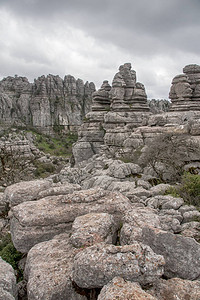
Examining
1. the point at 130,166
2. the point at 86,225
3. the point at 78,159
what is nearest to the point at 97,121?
the point at 78,159

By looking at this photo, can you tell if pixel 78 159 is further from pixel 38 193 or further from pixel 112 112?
pixel 38 193

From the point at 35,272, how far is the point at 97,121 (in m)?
30.7

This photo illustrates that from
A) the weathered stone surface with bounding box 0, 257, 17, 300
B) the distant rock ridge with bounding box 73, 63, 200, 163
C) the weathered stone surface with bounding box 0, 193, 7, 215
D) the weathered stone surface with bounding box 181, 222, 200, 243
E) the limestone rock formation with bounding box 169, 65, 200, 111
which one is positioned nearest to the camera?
the weathered stone surface with bounding box 0, 257, 17, 300

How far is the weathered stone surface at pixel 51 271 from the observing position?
3623mm

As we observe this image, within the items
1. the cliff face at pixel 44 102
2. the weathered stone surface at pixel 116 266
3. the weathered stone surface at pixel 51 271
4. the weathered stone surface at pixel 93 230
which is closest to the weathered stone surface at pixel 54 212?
the weathered stone surface at pixel 51 271

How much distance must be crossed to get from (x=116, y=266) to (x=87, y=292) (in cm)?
84

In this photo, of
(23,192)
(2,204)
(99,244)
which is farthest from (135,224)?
(2,204)

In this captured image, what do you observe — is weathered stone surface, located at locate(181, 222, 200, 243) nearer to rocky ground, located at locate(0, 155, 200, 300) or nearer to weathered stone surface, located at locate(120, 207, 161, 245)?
rocky ground, located at locate(0, 155, 200, 300)

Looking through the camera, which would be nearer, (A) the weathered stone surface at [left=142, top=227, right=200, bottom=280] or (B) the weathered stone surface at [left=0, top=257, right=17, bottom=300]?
(B) the weathered stone surface at [left=0, top=257, right=17, bottom=300]

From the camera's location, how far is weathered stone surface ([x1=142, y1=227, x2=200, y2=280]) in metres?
3.80

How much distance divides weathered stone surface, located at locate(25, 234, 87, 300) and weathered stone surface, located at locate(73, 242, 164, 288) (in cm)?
39

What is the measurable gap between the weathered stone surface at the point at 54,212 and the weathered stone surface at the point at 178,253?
173cm

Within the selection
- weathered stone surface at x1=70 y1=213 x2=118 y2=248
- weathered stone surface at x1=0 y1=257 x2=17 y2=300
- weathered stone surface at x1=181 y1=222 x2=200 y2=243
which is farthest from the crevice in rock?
weathered stone surface at x1=181 y1=222 x2=200 y2=243

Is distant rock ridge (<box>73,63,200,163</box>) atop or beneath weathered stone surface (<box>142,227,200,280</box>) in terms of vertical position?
atop
